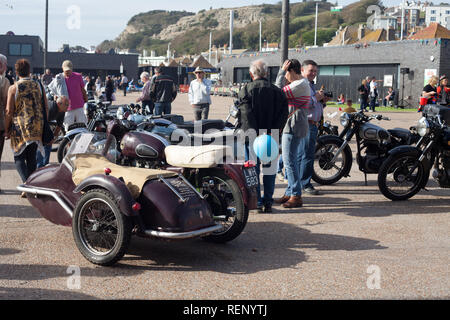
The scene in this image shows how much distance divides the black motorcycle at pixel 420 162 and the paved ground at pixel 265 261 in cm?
65

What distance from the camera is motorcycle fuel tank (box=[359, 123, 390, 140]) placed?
8.78 metres

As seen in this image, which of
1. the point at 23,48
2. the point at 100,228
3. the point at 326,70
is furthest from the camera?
the point at 23,48

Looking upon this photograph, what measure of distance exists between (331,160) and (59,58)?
75.8 meters

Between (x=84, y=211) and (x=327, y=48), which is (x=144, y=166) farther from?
(x=327, y=48)

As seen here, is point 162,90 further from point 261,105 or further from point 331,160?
point 261,105

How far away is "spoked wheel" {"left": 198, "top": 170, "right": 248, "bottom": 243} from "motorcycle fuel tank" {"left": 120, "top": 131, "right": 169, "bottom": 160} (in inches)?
19.6

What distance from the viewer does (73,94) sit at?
1083 cm

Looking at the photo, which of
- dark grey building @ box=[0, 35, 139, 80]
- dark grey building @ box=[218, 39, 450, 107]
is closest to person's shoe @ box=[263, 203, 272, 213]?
dark grey building @ box=[218, 39, 450, 107]

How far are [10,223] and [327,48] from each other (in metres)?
39.2

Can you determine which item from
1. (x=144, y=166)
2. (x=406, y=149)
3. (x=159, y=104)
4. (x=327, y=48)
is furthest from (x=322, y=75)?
(x=144, y=166)

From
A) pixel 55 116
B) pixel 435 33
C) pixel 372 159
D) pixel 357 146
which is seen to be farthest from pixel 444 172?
pixel 435 33

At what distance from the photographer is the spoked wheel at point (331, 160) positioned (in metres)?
9.28

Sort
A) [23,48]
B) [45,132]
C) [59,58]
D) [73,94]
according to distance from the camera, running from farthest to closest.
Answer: [59,58]
[23,48]
[73,94]
[45,132]
